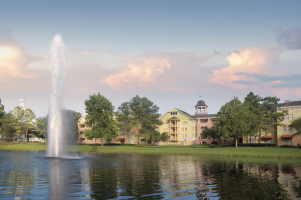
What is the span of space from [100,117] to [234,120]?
43325mm

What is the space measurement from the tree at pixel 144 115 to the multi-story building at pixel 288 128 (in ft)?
130

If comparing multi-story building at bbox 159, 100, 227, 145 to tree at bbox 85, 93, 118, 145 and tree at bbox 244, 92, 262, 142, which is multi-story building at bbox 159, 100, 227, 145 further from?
tree at bbox 85, 93, 118, 145

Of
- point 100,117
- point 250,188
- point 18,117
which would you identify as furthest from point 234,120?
point 18,117

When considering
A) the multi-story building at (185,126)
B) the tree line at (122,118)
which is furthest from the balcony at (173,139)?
the tree line at (122,118)

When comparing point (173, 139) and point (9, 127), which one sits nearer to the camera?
point (173, 139)

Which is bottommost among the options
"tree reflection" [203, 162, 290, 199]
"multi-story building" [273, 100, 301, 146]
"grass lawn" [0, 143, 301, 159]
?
"grass lawn" [0, 143, 301, 159]

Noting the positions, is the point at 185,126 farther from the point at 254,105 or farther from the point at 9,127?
the point at 9,127

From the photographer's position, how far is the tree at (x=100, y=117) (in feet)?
294

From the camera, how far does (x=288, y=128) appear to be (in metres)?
83.8

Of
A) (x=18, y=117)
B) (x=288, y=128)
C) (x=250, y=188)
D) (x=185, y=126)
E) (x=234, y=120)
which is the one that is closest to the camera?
(x=250, y=188)

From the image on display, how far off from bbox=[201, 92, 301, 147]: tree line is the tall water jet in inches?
1798

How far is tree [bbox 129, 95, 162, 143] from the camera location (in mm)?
97750

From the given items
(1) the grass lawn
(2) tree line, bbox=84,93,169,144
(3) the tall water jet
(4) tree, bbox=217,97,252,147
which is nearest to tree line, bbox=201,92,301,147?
(4) tree, bbox=217,97,252,147

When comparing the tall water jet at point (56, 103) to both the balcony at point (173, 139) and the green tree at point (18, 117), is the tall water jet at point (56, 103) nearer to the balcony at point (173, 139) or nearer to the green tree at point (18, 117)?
the balcony at point (173, 139)
